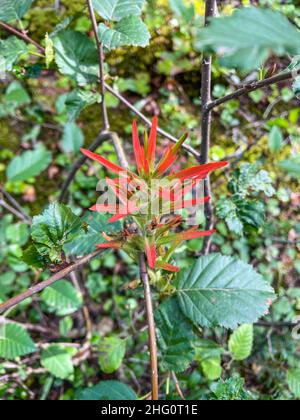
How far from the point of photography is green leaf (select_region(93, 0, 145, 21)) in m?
1.07

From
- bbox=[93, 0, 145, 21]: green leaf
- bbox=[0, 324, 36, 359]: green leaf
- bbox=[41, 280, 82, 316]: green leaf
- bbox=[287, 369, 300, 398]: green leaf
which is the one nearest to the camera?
bbox=[93, 0, 145, 21]: green leaf

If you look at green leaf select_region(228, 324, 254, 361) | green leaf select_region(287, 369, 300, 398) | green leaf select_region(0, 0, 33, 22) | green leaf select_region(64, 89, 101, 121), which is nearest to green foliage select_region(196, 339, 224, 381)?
green leaf select_region(228, 324, 254, 361)

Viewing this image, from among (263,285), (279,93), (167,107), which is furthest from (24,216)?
(279,93)

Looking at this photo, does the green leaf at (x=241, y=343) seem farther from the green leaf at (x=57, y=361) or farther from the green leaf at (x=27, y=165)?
the green leaf at (x=27, y=165)

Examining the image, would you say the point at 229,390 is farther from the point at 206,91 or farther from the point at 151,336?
the point at 206,91

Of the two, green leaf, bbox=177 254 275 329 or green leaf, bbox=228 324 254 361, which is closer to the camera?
green leaf, bbox=177 254 275 329

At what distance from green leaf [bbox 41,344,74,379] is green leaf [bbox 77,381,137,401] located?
0.38 meters

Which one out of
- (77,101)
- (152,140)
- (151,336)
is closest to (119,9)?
(77,101)

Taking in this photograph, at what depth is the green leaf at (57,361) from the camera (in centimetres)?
153

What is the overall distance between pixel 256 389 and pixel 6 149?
5.73 feet

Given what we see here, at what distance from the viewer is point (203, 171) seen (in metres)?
0.71

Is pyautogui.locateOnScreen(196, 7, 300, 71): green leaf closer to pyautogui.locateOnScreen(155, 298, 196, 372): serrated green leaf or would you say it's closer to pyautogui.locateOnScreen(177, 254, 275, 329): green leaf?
pyautogui.locateOnScreen(177, 254, 275, 329): green leaf

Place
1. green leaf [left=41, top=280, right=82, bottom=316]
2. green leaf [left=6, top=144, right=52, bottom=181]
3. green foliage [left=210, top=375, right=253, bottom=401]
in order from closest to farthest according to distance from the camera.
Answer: green foliage [left=210, top=375, right=253, bottom=401], green leaf [left=41, top=280, right=82, bottom=316], green leaf [left=6, top=144, right=52, bottom=181]

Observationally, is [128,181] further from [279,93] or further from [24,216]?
[279,93]
